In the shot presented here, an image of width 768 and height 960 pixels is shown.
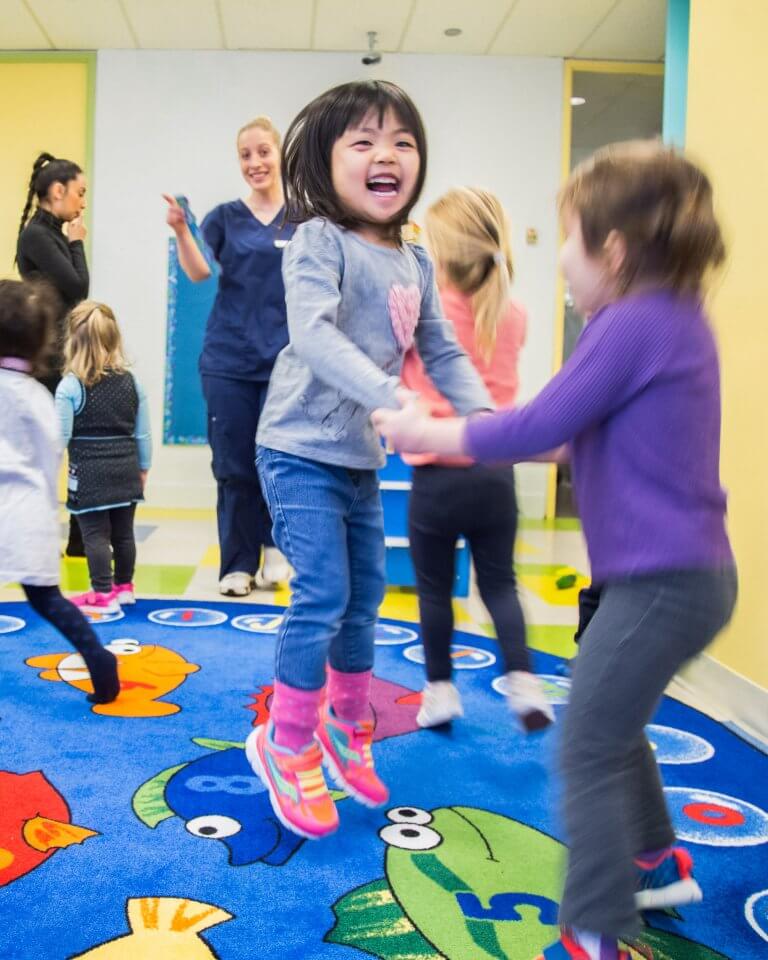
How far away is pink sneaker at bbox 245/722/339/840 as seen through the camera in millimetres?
1217

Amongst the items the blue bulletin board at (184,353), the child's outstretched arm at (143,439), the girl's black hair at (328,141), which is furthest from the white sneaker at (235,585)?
the blue bulletin board at (184,353)

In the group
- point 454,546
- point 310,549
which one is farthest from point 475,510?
point 310,549

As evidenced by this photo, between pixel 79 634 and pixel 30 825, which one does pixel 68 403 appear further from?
pixel 30 825

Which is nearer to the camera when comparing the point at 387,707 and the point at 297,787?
the point at 297,787

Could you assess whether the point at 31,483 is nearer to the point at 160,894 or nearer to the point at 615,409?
the point at 160,894

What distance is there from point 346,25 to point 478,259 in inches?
143

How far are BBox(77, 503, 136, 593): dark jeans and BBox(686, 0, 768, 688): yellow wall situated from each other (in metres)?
1.62

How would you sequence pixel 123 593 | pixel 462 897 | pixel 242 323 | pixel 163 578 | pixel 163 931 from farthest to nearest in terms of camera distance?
pixel 163 578 < pixel 242 323 < pixel 123 593 < pixel 462 897 < pixel 163 931

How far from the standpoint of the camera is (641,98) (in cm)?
539

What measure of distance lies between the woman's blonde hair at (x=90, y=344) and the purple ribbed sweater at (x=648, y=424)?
1.89 meters

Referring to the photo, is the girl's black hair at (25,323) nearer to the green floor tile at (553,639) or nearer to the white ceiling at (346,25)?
the green floor tile at (553,639)

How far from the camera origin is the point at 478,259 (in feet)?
5.47

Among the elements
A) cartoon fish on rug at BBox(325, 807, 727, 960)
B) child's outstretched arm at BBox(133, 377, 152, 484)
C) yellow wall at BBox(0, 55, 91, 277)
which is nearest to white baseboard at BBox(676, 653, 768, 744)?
cartoon fish on rug at BBox(325, 807, 727, 960)

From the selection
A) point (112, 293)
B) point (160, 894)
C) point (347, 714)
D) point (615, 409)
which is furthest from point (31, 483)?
point (112, 293)
